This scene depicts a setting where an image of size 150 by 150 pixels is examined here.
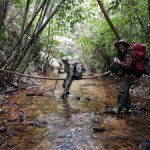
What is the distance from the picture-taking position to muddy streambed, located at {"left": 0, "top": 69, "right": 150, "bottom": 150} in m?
4.81

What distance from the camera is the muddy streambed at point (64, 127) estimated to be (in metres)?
4.81

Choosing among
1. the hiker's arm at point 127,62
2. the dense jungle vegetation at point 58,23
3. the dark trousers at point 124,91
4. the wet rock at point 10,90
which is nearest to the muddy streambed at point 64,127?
the dark trousers at point 124,91

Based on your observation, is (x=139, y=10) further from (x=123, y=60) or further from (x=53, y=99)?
(x=53, y=99)

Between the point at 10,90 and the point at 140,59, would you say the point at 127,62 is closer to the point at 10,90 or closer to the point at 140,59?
the point at 140,59

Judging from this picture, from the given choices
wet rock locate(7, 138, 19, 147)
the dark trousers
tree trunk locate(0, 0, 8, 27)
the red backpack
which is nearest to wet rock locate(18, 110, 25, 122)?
wet rock locate(7, 138, 19, 147)

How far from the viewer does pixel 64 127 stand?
230 inches

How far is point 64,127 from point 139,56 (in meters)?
2.45

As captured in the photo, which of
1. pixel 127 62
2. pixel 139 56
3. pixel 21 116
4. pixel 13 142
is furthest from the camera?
pixel 21 116

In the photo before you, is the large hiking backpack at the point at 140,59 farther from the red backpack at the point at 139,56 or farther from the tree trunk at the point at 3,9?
the tree trunk at the point at 3,9

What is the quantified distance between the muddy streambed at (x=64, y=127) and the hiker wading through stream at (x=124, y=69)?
15.1 inches

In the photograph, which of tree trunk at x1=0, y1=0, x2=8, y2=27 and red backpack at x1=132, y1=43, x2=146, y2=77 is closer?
red backpack at x1=132, y1=43, x2=146, y2=77

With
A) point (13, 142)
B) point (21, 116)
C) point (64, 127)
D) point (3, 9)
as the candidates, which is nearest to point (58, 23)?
point (3, 9)

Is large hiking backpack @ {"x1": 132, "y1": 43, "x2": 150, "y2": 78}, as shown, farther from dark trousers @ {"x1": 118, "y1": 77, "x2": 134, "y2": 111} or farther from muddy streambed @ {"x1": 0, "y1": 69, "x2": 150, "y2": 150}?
muddy streambed @ {"x1": 0, "y1": 69, "x2": 150, "y2": 150}

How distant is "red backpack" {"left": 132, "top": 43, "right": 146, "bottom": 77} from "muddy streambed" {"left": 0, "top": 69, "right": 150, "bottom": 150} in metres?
1.34
